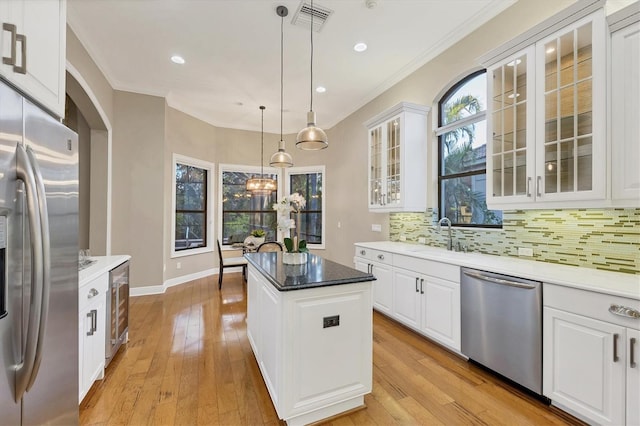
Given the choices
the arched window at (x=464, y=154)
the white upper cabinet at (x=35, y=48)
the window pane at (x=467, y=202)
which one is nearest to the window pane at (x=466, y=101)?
the arched window at (x=464, y=154)

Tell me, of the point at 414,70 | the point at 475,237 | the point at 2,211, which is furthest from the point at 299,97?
the point at 2,211

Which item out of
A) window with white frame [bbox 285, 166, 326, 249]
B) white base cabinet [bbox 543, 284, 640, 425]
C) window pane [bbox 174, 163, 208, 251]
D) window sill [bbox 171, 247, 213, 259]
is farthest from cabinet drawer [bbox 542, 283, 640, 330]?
window pane [bbox 174, 163, 208, 251]

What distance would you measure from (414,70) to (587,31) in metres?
2.18

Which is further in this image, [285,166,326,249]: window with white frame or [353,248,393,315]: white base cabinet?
[285,166,326,249]: window with white frame

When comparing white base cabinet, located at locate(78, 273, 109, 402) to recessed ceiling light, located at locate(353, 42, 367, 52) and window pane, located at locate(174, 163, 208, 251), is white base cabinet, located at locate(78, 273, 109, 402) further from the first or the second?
recessed ceiling light, located at locate(353, 42, 367, 52)

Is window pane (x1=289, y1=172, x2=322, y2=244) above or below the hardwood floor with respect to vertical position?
above

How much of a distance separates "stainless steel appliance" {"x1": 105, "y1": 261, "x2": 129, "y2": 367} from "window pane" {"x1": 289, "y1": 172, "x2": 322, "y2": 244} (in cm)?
421

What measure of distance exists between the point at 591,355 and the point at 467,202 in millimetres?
1950

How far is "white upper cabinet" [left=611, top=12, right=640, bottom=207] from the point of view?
5.81 feet

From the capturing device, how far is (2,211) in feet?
2.94

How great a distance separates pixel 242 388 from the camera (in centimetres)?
221

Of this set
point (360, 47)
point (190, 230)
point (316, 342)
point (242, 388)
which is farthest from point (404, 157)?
point (190, 230)

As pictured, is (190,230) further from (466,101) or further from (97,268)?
(466,101)

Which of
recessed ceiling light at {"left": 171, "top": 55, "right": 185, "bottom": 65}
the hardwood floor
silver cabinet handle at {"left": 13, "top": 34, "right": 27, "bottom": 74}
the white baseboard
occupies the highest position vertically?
recessed ceiling light at {"left": 171, "top": 55, "right": 185, "bottom": 65}
